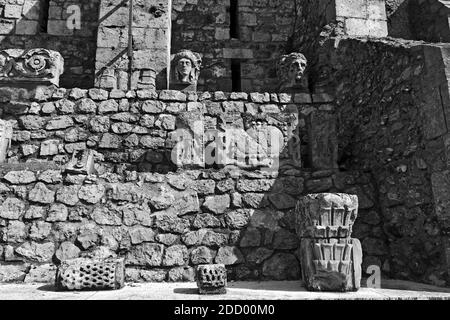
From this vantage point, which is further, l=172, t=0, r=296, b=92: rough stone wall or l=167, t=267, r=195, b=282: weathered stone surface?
A: l=172, t=0, r=296, b=92: rough stone wall

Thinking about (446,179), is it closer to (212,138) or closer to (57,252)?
(212,138)

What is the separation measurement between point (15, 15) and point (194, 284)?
611cm

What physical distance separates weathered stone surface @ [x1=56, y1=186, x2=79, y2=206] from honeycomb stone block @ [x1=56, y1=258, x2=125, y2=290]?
77 cm

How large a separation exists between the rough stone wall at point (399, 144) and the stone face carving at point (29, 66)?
11.7 feet

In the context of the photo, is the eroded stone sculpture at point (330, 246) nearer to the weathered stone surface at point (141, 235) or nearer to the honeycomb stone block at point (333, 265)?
the honeycomb stone block at point (333, 265)

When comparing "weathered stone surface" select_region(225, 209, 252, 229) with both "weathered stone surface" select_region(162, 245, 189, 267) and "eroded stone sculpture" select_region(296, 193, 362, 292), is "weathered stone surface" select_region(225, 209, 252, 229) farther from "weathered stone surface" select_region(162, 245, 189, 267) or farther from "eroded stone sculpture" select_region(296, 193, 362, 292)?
"eroded stone sculpture" select_region(296, 193, 362, 292)

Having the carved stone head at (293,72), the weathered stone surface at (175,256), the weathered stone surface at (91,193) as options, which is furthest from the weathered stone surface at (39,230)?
the carved stone head at (293,72)

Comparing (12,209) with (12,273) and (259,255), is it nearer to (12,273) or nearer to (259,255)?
(12,273)

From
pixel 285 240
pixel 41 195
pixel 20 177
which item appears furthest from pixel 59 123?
pixel 285 240

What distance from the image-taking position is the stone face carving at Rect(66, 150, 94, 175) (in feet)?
12.5

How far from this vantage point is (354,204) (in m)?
3.16

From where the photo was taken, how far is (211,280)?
2.91 metres

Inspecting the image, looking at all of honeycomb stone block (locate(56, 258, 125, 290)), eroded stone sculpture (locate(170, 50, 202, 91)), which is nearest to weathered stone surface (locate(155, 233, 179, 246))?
honeycomb stone block (locate(56, 258, 125, 290))

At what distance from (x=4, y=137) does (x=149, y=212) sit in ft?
6.41
